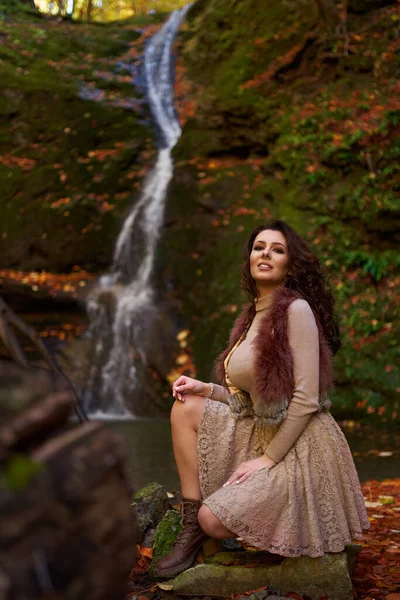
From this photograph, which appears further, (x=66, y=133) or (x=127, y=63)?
(x=127, y=63)

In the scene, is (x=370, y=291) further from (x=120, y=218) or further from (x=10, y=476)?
(x=10, y=476)

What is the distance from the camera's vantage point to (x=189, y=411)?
271 cm

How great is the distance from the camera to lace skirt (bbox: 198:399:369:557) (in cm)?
239

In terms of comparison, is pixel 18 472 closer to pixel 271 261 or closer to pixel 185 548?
pixel 185 548

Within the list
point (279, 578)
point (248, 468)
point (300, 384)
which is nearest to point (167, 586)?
point (279, 578)

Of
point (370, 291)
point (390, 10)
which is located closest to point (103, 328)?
point (370, 291)

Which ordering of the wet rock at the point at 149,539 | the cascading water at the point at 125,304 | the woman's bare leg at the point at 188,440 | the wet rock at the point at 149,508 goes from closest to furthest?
the woman's bare leg at the point at 188,440 → the wet rock at the point at 149,539 → the wet rock at the point at 149,508 → the cascading water at the point at 125,304

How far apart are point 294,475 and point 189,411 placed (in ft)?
1.81

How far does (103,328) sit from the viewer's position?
9.40 meters

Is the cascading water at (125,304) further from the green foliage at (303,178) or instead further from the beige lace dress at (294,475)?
the beige lace dress at (294,475)

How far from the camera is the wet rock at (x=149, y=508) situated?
3.13 metres

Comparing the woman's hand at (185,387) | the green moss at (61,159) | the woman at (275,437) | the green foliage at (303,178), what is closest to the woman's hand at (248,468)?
the woman at (275,437)

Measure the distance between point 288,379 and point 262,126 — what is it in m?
8.12

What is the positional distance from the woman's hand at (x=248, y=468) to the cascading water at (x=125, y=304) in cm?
639
